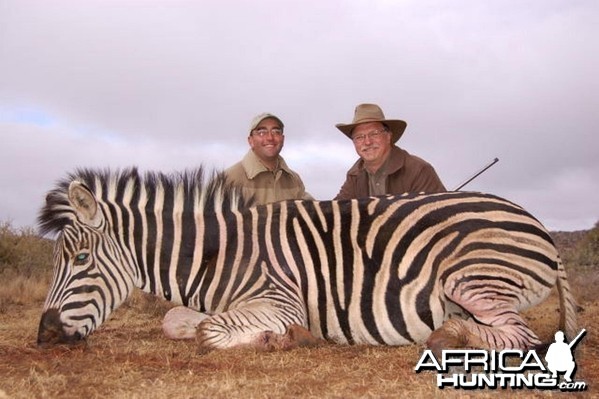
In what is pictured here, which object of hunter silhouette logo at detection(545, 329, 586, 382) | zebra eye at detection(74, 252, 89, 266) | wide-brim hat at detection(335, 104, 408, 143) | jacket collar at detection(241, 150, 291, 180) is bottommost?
hunter silhouette logo at detection(545, 329, 586, 382)

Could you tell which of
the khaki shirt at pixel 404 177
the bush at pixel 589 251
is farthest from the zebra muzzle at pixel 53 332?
the bush at pixel 589 251

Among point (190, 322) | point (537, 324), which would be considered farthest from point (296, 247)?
point (537, 324)

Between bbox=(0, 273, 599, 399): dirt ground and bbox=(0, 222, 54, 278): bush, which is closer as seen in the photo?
bbox=(0, 273, 599, 399): dirt ground

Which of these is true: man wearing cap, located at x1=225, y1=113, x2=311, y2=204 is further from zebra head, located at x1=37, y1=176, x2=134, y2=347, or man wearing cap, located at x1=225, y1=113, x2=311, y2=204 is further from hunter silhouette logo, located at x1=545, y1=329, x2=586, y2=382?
hunter silhouette logo, located at x1=545, y1=329, x2=586, y2=382

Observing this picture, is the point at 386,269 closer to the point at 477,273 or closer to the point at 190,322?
the point at 477,273

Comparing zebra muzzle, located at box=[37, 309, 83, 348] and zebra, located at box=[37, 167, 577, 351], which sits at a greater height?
zebra, located at box=[37, 167, 577, 351]

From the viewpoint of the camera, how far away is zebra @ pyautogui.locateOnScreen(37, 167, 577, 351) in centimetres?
431

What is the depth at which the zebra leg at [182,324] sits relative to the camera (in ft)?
17.2

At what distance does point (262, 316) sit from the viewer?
14.1 feet

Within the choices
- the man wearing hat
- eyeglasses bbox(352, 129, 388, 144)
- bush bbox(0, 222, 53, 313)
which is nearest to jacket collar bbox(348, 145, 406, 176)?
the man wearing hat

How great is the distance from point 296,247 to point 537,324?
115 inches

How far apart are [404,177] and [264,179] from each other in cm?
184

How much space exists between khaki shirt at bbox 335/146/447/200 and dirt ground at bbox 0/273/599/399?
2294mm

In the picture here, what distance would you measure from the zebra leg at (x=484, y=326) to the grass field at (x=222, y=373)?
0.90ft
